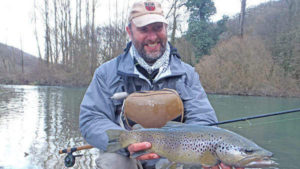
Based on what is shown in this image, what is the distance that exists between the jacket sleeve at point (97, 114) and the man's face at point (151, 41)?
504 mm

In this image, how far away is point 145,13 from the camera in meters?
2.85

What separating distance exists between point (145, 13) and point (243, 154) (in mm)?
1707

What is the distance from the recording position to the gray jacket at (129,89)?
2670 mm

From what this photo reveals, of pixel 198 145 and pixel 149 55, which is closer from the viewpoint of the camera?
pixel 198 145

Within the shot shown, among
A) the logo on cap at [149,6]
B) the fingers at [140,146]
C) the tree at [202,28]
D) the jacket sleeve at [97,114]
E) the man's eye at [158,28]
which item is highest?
the tree at [202,28]

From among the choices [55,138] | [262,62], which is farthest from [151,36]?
[262,62]

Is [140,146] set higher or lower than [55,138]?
higher

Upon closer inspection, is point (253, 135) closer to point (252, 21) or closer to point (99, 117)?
point (99, 117)

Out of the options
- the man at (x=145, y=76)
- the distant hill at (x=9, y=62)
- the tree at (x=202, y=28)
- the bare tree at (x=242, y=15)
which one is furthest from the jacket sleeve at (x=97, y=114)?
the distant hill at (x=9, y=62)

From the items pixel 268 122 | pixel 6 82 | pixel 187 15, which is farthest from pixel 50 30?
pixel 268 122

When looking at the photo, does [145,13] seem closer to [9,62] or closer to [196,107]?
[196,107]

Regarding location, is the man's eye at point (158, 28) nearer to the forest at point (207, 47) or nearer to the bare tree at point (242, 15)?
the forest at point (207, 47)

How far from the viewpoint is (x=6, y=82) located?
31.1 m

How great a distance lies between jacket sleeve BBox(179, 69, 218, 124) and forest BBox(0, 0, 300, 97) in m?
18.8
